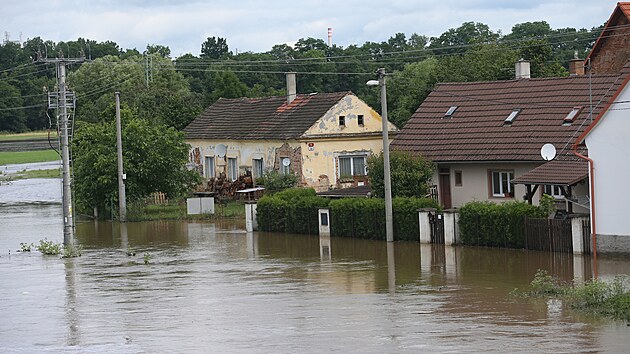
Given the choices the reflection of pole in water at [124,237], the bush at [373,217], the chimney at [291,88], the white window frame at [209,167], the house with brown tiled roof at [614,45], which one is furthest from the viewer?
the white window frame at [209,167]

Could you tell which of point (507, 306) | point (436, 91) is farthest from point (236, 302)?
point (436, 91)

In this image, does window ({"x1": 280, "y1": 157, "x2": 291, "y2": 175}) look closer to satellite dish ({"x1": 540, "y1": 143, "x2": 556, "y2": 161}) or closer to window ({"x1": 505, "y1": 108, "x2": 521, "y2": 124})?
window ({"x1": 505, "y1": 108, "x2": 521, "y2": 124})

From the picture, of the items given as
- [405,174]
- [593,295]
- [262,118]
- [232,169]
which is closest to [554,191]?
[405,174]

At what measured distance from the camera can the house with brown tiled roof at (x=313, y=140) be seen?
53.0 metres

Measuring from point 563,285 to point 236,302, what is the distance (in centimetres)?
772

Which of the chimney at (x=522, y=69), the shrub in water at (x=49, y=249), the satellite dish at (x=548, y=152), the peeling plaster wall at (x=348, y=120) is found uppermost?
the chimney at (x=522, y=69)

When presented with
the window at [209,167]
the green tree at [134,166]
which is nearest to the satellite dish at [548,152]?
the green tree at [134,166]

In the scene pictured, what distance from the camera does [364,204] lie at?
38.8 m

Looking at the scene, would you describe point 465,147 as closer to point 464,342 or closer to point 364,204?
point 364,204

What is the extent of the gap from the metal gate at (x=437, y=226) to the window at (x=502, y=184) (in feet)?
18.4

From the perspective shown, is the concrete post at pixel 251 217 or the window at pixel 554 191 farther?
the concrete post at pixel 251 217

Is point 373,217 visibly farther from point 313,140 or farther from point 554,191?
point 313,140

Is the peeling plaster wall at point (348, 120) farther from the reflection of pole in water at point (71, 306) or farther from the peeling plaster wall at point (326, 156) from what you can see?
the reflection of pole in water at point (71, 306)

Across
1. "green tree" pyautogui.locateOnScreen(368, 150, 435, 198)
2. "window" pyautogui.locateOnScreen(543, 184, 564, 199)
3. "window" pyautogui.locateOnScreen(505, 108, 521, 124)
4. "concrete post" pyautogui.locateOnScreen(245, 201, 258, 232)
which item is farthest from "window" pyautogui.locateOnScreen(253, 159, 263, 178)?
"window" pyautogui.locateOnScreen(543, 184, 564, 199)
